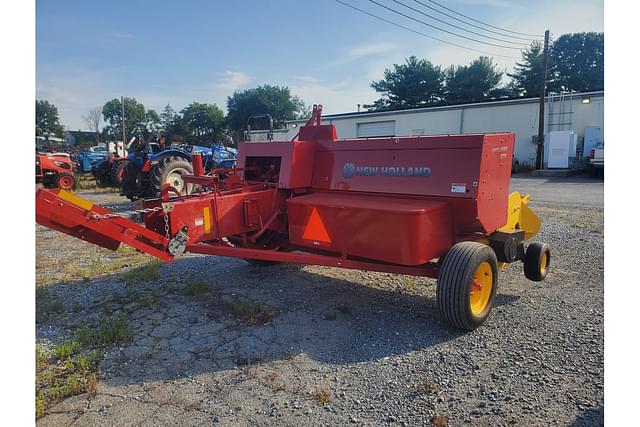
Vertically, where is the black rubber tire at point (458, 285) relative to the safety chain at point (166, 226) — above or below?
below

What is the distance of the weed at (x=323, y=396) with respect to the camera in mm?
2696

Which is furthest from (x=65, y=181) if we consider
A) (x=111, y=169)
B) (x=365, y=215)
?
(x=365, y=215)

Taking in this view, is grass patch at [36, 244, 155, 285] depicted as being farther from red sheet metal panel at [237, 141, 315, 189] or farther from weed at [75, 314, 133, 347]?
red sheet metal panel at [237, 141, 315, 189]

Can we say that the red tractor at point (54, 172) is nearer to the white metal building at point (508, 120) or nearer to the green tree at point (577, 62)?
the white metal building at point (508, 120)

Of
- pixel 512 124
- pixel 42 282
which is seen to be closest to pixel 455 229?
pixel 42 282

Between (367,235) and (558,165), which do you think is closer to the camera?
(367,235)

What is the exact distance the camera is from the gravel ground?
2.60 meters

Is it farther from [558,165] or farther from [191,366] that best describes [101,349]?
[558,165]

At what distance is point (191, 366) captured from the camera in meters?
3.10

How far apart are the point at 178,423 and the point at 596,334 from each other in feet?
10.5

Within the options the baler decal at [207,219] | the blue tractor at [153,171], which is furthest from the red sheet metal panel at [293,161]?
the blue tractor at [153,171]

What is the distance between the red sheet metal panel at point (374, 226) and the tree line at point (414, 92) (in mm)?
24814

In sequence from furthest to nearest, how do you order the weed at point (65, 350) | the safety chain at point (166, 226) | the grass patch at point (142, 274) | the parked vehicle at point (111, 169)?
the parked vehicle at point (111, 169) < the grass patch at point (142, 274) < the safety chain at point (166, 226) < the weed at point (65, 350)

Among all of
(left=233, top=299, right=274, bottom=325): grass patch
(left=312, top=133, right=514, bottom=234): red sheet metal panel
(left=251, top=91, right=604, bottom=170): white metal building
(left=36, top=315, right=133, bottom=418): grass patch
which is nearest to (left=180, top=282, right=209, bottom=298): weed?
(left=233, top=299, right=274, bottom=325): grass patch
